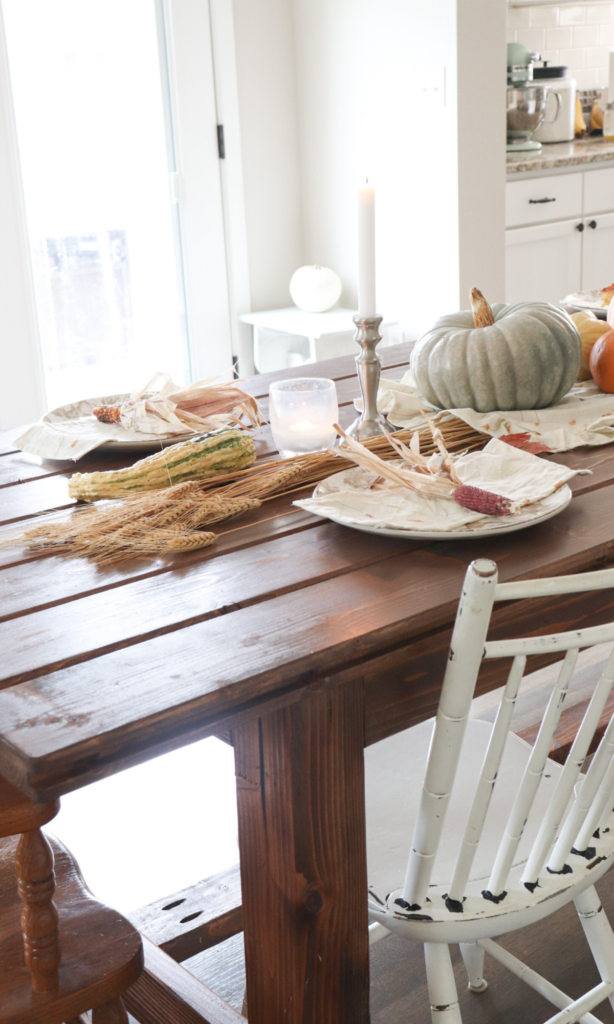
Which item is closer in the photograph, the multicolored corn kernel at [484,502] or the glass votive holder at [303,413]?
the multicolored corn kernel at [484,502]

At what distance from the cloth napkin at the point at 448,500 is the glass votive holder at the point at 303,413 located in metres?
0.12

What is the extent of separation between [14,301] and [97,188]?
0.51 metres

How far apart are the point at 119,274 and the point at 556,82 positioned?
6.32 ft

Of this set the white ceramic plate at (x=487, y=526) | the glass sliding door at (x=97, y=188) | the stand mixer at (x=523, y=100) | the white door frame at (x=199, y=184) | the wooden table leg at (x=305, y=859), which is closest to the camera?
the wooden table leg at (x=305, y=859)

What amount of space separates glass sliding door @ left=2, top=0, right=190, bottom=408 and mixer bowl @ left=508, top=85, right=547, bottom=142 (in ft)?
4.46

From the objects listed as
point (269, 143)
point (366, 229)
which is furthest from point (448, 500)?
point (269, 143)

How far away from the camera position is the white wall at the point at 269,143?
11.3 ft

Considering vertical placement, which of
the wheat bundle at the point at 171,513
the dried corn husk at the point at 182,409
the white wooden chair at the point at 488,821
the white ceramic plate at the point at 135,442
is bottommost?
the white wooden chair at the point at 488,821

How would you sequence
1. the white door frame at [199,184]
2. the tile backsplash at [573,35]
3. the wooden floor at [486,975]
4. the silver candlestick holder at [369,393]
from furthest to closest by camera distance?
the tile backsplash at [573,35], the white door frame at [199,184], the wooden floor at [486,975], the silver candlestick holder at [369,393]

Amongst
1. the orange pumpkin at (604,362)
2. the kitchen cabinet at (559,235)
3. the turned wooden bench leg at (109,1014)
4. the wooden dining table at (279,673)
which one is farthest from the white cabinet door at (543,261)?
the turned wooden bench leg at (109,1014)

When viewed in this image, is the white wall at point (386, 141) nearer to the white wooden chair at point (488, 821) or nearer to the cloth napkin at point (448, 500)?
the cloth napkin at point (448, 500)

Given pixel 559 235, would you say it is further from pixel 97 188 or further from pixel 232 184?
pixel 97 188

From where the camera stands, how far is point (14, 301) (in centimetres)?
317

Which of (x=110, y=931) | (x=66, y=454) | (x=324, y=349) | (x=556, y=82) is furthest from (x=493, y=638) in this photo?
(x=556, y=82)
